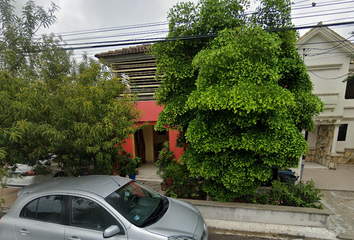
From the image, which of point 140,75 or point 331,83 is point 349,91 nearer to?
point 331,83

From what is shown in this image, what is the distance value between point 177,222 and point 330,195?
19.0 feet

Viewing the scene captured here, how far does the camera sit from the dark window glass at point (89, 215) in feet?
7.33

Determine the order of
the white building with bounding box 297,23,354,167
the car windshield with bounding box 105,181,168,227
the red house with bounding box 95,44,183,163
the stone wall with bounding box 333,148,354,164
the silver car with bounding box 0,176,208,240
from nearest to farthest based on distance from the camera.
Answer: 1. the silver car with bounding box 0,176,208,240
2. the car windshield with bounding box 105,181,168,227
3. the red house with bounding box 95,44,183,163
4. the white building with bounding box 297,23,354,167
5. the stone wall with bounding box 333,148,354,164

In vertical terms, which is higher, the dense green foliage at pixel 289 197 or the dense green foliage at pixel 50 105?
the dense green foliage at pixel 50 105

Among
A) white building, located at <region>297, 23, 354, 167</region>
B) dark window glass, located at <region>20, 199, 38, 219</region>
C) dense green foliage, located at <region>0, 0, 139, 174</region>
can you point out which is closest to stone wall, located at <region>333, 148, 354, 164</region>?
white building, located at <region>297, 23, 354, 167</region>

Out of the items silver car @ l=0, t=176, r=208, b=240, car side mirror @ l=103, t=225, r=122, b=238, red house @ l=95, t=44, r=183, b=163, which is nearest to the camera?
car side mirror @ l=103, t=225, r=122, b=238

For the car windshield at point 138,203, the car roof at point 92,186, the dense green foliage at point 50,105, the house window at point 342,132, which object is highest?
the dense green foliage at point 50,105

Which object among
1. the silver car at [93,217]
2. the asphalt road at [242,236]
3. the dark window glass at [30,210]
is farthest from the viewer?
the asphalt road at [242,236]

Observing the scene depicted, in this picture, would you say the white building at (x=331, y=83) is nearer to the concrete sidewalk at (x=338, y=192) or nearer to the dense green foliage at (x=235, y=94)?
the concrete sidewalk at (x=338, y=192)

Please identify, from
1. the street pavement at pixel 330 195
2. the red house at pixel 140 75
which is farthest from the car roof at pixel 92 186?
the red house at pixel 140 75

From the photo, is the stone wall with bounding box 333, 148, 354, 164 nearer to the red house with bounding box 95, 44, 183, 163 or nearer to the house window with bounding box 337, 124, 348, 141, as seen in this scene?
the house window with bounding box 337, 124, 348, 141

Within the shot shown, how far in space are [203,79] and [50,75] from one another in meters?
3.92

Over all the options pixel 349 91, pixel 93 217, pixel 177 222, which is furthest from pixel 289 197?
pixel 349 91

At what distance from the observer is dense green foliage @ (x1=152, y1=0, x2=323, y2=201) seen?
2914 millimetres
